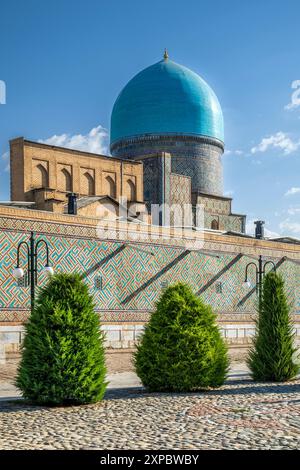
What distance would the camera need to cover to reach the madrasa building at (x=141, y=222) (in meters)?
14.6

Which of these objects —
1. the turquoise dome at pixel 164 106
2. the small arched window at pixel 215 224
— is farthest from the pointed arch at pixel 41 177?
the small arched window at pixel 215 224

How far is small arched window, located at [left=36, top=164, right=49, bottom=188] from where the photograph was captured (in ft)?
80.9

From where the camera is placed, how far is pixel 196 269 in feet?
59.6

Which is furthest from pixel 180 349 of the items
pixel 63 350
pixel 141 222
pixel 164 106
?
pixel 164 106

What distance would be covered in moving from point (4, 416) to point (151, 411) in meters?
1.39

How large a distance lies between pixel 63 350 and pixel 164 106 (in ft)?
81.7

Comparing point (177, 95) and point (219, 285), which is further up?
point (177, 95)

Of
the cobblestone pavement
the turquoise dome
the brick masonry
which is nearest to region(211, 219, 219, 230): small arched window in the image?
the turquoise dome

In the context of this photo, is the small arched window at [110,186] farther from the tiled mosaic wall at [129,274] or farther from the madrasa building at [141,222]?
the tiled mosaic wall at [129,274]

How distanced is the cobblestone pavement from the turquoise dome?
23915 mm

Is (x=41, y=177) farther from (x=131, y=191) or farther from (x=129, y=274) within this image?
(x=129, y=274)

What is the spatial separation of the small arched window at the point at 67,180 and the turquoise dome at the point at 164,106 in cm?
621
